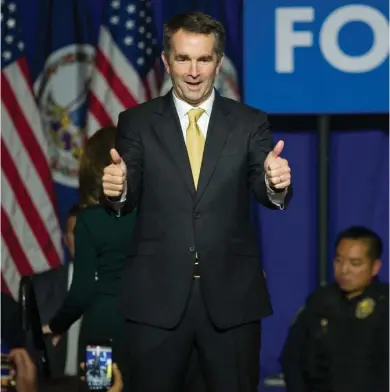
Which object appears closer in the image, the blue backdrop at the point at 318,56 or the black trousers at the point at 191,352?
the black trousers at the point at 191,352

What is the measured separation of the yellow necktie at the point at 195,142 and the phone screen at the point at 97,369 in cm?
109

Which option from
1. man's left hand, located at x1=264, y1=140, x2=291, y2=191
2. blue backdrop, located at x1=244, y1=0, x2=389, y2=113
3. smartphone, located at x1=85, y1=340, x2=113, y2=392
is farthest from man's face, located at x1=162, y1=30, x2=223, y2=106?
blue backdrop, located at x1=244, y1=0, x2=389, y2=113

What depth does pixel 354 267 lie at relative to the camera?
402 centimetres

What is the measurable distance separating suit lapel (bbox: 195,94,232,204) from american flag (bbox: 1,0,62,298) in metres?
2.67

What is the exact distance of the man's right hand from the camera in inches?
81.5

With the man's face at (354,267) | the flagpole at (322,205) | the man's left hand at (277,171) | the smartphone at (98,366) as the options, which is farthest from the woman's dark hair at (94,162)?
the flagpole at (322,205)

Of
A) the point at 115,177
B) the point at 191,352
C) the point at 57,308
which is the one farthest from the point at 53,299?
the point at 115,177

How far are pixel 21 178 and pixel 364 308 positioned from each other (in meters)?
1.76

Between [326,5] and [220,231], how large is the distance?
2.24 m

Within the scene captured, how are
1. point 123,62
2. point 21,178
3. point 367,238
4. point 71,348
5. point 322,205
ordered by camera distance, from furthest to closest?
point 21,178 → point 123,62 → point 322,205 → point 71,348 → point 367,238

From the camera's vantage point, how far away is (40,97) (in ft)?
15.7

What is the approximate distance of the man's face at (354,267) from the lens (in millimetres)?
4008

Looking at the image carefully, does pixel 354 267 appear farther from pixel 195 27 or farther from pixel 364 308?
pixel 195 27

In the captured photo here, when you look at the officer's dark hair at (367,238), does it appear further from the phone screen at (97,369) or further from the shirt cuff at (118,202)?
the shirt cuff at (118,202)
